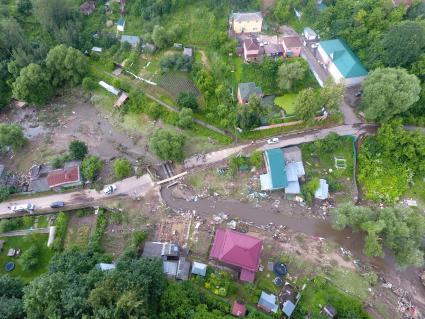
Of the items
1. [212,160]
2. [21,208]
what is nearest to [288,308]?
[212,160]

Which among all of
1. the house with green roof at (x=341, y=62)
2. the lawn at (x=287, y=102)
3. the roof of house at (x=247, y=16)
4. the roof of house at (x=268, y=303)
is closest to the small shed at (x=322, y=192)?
the lawn at (x=287, y=102)

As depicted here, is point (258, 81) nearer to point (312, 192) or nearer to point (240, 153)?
point (240, 153)

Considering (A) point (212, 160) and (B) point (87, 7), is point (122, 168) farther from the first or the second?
(B) point (87, 7)

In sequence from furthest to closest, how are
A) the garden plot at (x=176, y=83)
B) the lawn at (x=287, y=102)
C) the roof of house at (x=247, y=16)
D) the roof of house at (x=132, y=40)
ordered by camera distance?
1. the roof of house at (x=132, y=40)
2. the roof of house at (x=247, y=16)
3. the garden plot at (x=176, y=83)
4. the lawn at (x=287, y=102)

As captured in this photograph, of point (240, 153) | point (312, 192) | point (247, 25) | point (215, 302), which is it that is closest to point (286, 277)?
point (215, 302)

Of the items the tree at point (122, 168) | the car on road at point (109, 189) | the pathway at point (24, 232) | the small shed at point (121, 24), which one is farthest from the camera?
the small shed at point (121, 24)

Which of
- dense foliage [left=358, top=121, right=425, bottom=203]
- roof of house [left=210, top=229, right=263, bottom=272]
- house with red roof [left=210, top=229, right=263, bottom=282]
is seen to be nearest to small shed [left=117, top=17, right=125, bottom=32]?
house with red roof [left=210, top=229, right=263, bottom=282]

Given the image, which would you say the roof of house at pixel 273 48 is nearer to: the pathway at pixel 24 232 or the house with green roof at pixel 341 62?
the house with green roof at pixel 341 62
